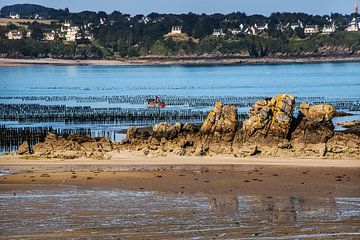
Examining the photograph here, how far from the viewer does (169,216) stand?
65.3 ft

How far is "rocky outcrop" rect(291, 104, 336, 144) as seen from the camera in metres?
32.0

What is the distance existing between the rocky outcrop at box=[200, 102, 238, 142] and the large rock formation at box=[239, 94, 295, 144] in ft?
1.44

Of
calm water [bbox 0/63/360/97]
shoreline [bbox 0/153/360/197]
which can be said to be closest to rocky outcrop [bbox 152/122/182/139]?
shoreline [bbox 0/153/360/197]

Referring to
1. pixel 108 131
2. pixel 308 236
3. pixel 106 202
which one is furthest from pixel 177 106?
pixel 308 236

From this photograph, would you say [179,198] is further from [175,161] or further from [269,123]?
[269,123]

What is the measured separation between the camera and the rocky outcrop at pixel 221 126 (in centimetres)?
3242

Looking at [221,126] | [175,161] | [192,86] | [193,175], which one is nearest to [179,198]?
[193,175]

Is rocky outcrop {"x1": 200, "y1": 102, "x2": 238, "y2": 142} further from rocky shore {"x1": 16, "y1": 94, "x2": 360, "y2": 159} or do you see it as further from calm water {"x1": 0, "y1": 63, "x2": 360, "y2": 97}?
calm water {"x1": 0, "y1": 63, "x2": 360, "y2": 97}

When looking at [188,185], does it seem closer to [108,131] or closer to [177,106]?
[108,131]

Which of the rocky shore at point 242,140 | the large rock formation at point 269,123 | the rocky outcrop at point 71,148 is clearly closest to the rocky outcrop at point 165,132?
the rocky shore at point 242,140

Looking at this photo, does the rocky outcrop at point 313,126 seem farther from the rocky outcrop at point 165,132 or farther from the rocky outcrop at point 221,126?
the rocky outcrop at point 165,132

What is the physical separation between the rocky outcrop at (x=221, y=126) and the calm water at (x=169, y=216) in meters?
9.37

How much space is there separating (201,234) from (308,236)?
2098 mm

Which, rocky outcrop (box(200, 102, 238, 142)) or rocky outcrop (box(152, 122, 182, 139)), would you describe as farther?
rocky outcrop (box(152, 122, 182, 139))
